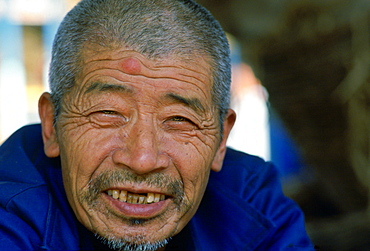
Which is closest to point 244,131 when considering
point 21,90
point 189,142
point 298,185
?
point 298,185

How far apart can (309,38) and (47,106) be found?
2257 mm

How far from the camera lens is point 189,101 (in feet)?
7.27

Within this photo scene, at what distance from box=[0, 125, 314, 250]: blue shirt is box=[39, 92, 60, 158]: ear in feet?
0.36

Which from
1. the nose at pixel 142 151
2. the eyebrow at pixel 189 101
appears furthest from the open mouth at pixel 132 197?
the eyebrow at pixel 189 101

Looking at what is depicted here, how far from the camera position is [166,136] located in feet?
7.08

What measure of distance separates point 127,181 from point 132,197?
10cm

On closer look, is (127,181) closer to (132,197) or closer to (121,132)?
Answer: (132,197)

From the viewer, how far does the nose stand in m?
2.00

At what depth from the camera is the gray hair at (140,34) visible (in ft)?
7.10

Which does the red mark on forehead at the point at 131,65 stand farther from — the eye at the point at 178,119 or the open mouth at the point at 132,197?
the open mouth at the point at 132,197

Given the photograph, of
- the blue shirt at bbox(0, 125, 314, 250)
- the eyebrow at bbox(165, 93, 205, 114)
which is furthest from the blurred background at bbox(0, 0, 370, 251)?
the eyebrow at bbox(165, 93, 205, 114)

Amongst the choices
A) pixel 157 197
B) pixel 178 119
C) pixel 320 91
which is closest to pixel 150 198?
pixel 157 197

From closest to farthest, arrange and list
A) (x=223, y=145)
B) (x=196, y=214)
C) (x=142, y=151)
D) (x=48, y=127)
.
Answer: (x=142, y=151), (x=48, y=127), (x=223, y=145), (x=196, y=214)

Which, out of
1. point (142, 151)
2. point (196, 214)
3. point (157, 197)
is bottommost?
point (196, 214)
